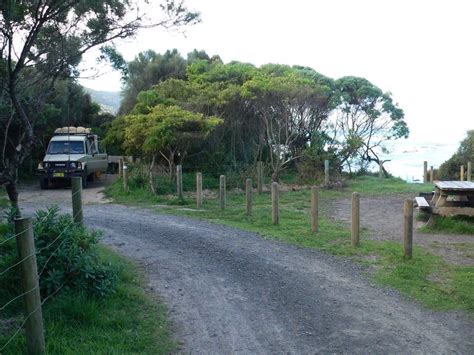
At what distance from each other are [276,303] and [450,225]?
21.6 ft

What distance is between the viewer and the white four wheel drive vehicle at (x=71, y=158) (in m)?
18.5

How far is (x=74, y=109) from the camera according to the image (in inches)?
1008

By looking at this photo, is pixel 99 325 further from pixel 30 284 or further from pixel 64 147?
pixel 64 147

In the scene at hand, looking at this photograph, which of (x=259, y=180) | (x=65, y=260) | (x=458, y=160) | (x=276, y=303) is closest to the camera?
(x=65, y=260)

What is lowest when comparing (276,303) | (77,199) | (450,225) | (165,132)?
(276,303)

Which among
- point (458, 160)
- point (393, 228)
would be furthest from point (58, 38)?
point (458, 160)

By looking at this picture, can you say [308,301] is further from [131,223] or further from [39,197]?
[39,197]

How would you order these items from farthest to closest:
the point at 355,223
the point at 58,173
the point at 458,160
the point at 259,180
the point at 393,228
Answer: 1. the point at 458,160
2. the point at 58,173
3. the point at 259,180
4. the point at 393,228
5. the point at 355,223

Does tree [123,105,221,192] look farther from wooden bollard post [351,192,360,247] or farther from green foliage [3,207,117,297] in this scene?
green foliage [3,207,117,297]

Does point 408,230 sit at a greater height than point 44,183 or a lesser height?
lesser

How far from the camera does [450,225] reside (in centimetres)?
1092

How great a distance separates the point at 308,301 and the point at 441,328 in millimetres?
1495

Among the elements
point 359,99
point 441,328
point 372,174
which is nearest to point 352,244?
point 441,328

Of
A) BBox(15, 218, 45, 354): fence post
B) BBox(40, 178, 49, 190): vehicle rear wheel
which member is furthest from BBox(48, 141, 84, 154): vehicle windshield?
BBox(15, 218, 45, 354): fence post
